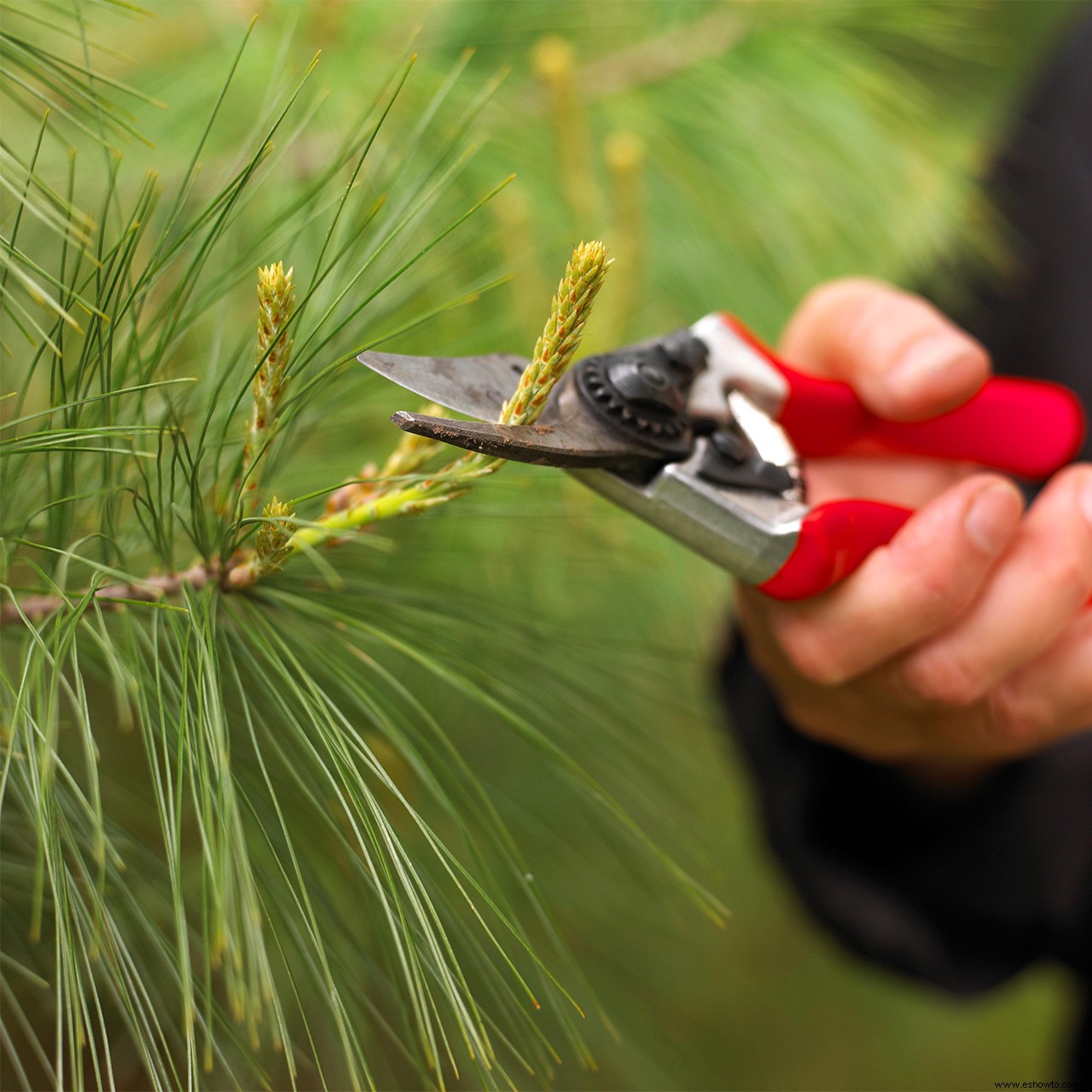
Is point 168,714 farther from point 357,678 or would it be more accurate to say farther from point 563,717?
point 563,717

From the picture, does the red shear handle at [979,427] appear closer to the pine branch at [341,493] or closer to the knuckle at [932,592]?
the knuckle at [932,592]

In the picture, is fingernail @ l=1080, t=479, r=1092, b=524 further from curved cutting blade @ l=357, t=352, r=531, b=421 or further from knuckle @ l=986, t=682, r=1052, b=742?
curved cutting blade @ l=357, t=352, r=531, b=421

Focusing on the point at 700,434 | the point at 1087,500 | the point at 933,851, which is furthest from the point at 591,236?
the point at 933,851

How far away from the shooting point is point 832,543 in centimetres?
35

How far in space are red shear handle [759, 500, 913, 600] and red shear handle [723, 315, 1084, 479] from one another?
7 centimetres

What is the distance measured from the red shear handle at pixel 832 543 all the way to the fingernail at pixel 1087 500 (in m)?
0.07

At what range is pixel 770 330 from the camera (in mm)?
612

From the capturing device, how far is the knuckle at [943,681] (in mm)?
389

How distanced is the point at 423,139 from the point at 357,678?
287 millimetres

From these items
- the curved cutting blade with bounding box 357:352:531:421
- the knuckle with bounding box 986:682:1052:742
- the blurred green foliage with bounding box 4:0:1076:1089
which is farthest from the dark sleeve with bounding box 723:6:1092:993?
the curved cutting blade with bounding box 357:352:531:421

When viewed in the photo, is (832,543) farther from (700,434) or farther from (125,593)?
(125,593)

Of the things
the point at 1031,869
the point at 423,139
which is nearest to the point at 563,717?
the point at 423,139

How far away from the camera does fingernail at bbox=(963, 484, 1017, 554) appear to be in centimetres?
36

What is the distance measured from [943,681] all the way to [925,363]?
0.13 m
